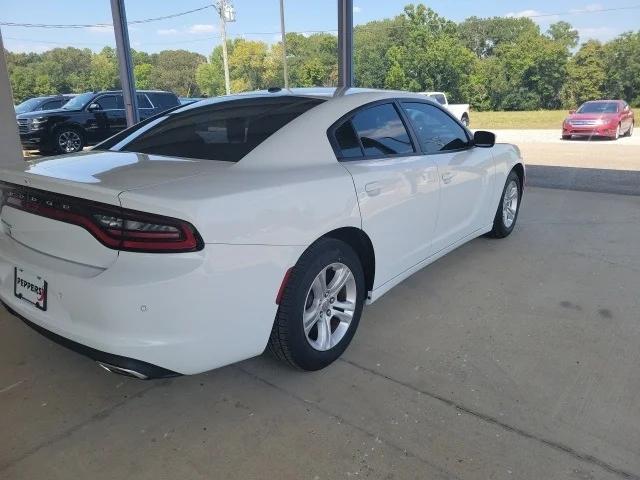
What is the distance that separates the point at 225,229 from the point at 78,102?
1275cm

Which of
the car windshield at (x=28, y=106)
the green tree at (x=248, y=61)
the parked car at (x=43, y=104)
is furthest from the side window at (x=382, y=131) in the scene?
the green tree at (x=248, y=61)

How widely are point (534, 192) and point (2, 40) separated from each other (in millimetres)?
7188

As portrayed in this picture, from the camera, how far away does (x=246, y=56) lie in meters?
42.6

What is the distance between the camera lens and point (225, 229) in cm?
202

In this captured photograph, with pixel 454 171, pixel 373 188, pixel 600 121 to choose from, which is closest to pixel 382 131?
pixel 373 188

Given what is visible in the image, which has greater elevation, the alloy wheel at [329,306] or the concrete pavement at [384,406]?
the alloy wheel at [329,306]

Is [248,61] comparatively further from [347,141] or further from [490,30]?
[347,141]

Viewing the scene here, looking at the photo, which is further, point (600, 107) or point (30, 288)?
point (600, 107)

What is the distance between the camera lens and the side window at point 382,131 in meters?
2.97

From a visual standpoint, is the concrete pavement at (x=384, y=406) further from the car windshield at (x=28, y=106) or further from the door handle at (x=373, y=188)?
the car windshield at (x=28, y=106)

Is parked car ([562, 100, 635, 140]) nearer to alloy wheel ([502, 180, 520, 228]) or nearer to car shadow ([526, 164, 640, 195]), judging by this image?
car shadow ([526, 164, 640, 195])

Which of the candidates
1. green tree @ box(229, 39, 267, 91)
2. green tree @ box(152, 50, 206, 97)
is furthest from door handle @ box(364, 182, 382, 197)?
green tree @ box(152, 50, 206, 97)

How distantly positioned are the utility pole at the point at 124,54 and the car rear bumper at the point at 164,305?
5.70 m

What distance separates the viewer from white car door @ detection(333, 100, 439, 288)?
9.18 ft
